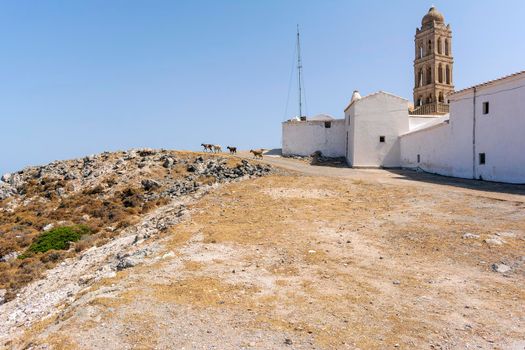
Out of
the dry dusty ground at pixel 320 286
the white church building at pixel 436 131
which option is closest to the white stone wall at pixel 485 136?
the white church building at pixel 436 131

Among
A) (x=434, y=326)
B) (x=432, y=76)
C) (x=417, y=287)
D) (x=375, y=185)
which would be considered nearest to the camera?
(x=434, y=326)

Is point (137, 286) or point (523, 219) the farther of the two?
point (523, 219)

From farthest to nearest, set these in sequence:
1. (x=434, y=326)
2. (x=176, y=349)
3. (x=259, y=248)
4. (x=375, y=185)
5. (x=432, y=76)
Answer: (x=432, y=76)
(x=375, y=185)
(x=259, y=248)
(x=434, y=326)
(x=176, y=349)

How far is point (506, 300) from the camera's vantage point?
8000 millimetres

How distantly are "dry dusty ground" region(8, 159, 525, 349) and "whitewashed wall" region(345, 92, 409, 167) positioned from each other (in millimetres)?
17854

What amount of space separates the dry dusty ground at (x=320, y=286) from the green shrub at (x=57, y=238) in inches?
312

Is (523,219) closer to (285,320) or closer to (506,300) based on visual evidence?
(506,300)

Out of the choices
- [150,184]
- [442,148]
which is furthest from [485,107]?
[150,184]

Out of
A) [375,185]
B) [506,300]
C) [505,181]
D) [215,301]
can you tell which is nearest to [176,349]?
[215,301]

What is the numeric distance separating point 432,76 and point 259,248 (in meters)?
53.8

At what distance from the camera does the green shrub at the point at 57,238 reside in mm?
19706

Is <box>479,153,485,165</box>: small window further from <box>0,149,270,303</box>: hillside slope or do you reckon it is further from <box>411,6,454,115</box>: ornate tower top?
<box>411,6,454,115</box>: ornate tower top

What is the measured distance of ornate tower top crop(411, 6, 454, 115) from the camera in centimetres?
5741

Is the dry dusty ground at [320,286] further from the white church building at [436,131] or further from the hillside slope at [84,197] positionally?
the white church building at [436,131]
